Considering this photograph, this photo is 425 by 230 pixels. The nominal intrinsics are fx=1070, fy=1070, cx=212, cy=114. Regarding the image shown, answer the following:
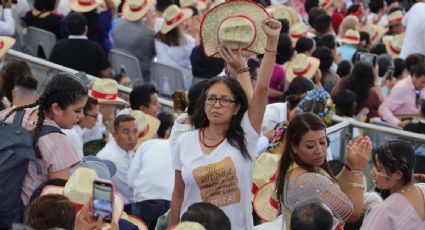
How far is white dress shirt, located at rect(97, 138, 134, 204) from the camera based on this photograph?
27.0 ft

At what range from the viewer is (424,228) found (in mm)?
5559

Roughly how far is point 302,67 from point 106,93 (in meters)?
2.44

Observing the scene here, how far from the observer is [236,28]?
6.01 metres

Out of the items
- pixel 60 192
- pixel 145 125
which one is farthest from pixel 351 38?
pixel 60 192

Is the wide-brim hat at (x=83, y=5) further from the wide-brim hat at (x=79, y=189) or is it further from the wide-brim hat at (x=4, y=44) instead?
the wide-brim hat at (x=79, y=189)

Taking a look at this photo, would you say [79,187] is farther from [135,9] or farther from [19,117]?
[135,9]

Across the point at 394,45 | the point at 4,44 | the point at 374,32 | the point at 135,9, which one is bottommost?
the point at 374,32

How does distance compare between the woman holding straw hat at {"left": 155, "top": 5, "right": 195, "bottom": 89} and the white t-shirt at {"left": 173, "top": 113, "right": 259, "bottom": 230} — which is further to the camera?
the woman holding straw hat at {"left": 155, "top": 5, "right": 195, "bottom": 89}

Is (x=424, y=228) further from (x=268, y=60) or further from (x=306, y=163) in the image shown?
(x=268, y=60)

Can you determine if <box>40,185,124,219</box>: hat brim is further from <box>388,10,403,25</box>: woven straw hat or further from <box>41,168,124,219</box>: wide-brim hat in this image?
<box>388,10,403,25</box>: woven straw hat

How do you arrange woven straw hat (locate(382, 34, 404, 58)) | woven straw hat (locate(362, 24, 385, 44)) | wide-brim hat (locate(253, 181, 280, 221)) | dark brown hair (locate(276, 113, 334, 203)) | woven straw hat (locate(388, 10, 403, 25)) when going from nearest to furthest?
dark brown hair (locate(276, 113, 334, 203)) → wide-brim hat (locate(253, 181, 280, 221)) → woven straw hat (locate(382, 34, 404, 58)) → woven straw hat (locate(362, 24, 385, 44)) → woven straw hat (locate(388, 10, 403, 25))

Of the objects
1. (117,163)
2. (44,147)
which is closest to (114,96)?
(117,163)

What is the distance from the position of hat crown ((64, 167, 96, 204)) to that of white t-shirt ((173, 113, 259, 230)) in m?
0.51

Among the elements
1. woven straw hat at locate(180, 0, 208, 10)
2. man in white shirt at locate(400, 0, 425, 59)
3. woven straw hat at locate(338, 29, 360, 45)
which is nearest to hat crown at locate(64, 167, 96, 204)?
man in white shirt at locate(400, 0, 425, 59)
